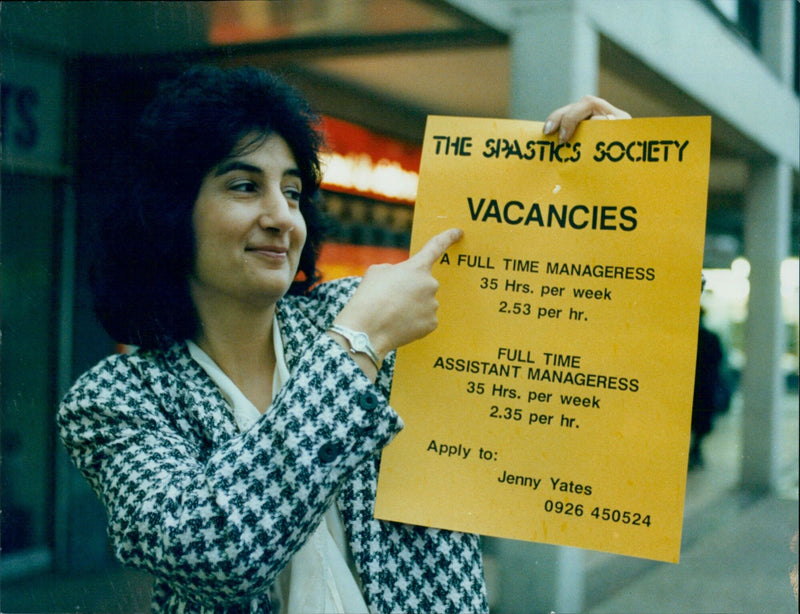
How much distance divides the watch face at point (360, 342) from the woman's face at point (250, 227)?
29 centimetres

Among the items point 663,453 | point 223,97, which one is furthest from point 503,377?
point 223,97

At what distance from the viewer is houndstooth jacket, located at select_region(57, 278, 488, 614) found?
3.94 feet

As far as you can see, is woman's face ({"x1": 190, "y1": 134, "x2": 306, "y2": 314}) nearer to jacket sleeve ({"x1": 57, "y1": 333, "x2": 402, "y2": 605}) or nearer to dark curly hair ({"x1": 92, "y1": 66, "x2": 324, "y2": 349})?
dark curly hair ({"x1": 92, "y1": 66, "x2": 324, "y2": 349})

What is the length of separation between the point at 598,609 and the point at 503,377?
361 cm

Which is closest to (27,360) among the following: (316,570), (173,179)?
(173,179)

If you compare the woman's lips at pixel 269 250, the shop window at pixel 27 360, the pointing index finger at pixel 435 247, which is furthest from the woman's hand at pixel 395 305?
the shop window at pixel 27 360

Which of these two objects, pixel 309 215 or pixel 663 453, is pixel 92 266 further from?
pixel 663 453

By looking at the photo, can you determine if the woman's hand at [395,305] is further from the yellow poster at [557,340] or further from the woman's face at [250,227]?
the woman's face at [250,227]

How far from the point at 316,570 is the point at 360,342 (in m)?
0.45

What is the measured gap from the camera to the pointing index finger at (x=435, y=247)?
1363mm

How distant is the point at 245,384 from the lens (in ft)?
5.25

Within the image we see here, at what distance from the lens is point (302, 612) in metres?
1.41

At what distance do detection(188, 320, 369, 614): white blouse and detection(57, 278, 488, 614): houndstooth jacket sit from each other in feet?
0.08

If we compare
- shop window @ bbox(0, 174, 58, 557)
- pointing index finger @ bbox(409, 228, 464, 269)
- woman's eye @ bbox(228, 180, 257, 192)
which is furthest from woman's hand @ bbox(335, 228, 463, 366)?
shop window @ bbox(0, 174, 58, 557)
